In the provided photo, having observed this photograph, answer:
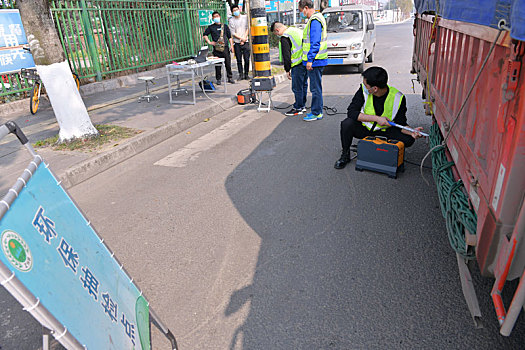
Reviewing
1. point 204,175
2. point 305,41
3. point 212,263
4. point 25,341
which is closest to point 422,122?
point 305,41

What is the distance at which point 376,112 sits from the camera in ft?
16.0

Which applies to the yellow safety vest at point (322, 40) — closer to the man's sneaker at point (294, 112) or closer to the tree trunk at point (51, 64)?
the man's sneaker at point (294, 112)

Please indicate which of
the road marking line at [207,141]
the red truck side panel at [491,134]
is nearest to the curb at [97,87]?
the road marking line at [207,141]

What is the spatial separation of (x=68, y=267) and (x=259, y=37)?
8.04m

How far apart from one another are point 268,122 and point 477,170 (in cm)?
557

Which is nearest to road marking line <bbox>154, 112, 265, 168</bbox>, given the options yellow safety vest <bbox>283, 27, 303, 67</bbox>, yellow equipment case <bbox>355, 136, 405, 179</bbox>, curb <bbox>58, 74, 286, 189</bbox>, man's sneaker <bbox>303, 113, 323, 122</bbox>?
curb <bbox>58, 74, 286, 189</bbox>

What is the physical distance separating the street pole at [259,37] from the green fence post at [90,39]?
457cm

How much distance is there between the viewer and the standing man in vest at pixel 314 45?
6.79 meters

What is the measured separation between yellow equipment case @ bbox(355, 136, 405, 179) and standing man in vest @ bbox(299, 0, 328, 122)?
2623 millimetres

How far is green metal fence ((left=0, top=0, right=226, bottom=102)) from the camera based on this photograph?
9.55 m

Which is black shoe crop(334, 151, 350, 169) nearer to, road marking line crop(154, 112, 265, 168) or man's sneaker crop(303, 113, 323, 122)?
road marking line crop(154, 112, 265, 168)

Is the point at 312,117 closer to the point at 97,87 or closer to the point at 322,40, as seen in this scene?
the point at 322,40

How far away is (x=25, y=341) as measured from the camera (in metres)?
2.62

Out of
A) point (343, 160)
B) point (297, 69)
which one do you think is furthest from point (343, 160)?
point (297, 69)
